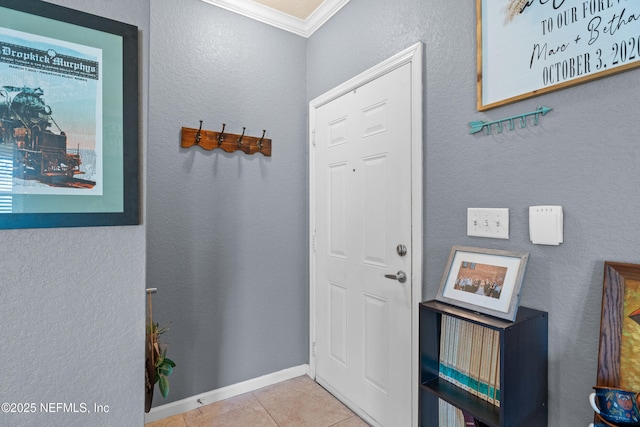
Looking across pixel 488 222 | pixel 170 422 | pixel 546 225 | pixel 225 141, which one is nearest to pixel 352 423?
pixel 170 422

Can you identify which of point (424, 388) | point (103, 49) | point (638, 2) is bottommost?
point (424, 388)

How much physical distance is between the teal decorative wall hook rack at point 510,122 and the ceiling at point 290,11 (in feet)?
4.40

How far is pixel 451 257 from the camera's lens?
4.58 ft

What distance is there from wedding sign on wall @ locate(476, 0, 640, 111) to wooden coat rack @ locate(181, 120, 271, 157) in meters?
1.46

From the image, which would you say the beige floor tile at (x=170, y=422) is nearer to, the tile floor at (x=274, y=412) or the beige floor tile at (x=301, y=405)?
the tile floor at (x=274, y=412)

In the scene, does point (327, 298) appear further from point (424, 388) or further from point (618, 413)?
point (618, 413)

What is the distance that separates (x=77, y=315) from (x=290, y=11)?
230 cm

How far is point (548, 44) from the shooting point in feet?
3.79

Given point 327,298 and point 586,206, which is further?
point 327,298

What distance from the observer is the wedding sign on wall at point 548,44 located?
1004 millimetres

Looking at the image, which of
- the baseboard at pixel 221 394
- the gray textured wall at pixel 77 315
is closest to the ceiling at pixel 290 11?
the gray textured wall at pixel 77 315

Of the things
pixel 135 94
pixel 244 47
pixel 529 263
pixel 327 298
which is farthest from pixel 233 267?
pixel 529 263

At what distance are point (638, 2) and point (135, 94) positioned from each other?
5.21 ft

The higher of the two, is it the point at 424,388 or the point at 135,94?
the point at 135,94
